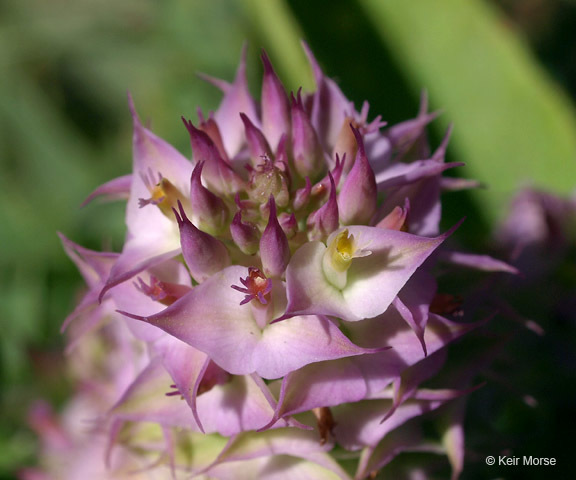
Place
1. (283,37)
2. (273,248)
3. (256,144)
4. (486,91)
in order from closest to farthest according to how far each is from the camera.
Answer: (273,248)
(256,144)
(283,37)
(486,91)

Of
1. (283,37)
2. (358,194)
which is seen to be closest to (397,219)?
(358,194)

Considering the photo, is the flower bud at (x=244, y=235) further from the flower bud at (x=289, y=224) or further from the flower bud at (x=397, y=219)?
the flower bud at (x=397, y=219)

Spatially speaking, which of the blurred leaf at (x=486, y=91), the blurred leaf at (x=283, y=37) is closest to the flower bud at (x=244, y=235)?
the blurred leaf at (x=283, y=37)

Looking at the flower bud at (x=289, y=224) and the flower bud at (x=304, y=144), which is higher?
the flower bud at (x=304, y=144)

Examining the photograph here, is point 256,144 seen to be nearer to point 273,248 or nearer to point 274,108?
point 274,108

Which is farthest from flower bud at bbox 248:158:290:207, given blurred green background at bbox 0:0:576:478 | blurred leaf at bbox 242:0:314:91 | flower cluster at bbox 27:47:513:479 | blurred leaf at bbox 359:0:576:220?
blurred leaf at bbox 359:0:576:220
